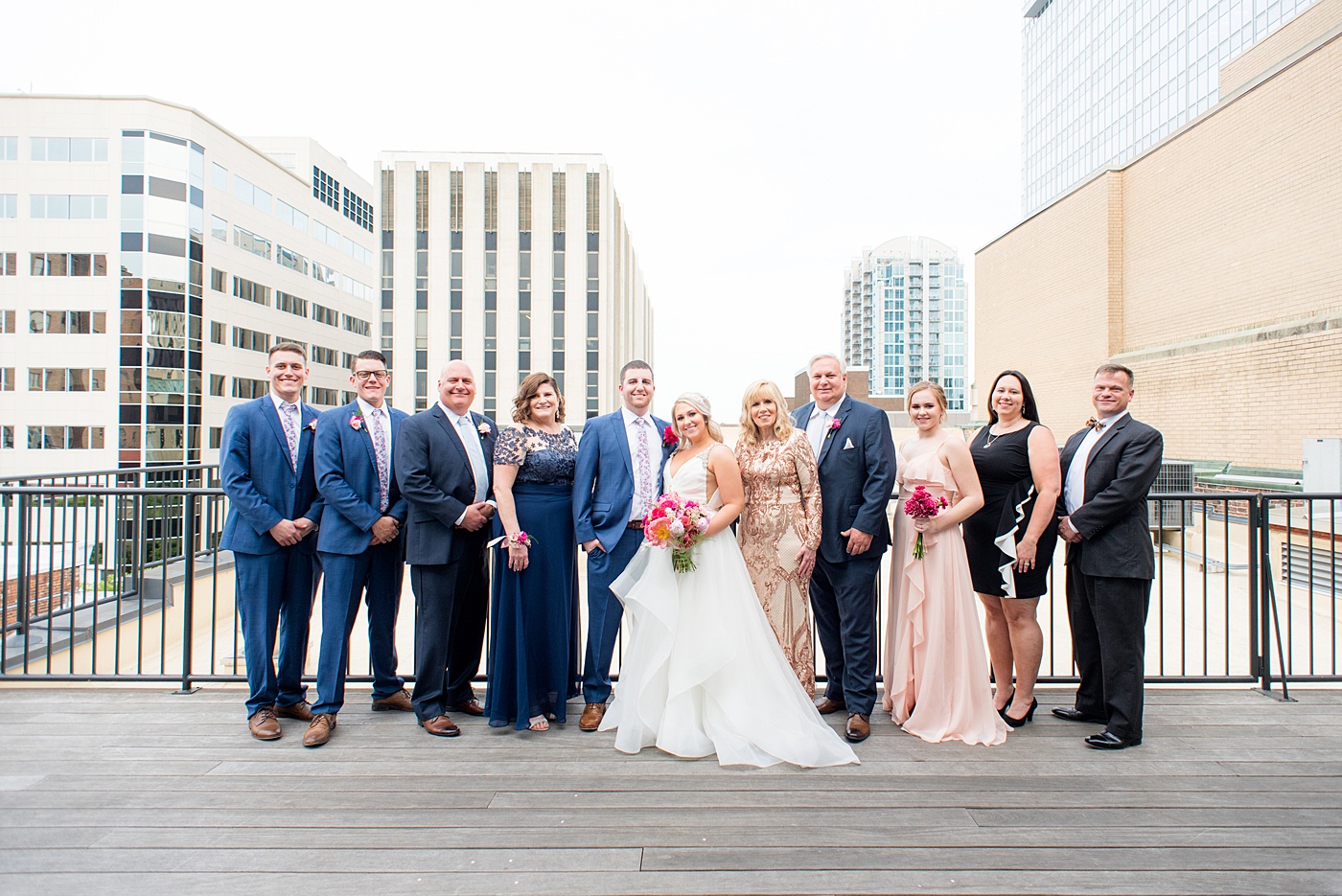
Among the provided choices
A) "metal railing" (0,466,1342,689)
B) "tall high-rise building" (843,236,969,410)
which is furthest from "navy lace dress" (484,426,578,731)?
"tall high-rise building" (843,236,969,410)

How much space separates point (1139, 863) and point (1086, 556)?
1683 mm

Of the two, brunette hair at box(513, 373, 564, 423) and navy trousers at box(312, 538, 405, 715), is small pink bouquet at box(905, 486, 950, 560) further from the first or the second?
navy trousers at box(312, 538, 405, 715)

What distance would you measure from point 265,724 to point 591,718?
5.69 feet

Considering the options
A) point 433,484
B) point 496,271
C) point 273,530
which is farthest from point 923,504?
point 496,271

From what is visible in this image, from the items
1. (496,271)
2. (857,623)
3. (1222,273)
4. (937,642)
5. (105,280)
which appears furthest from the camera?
(496,271)

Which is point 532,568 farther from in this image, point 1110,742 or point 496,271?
point 496,271

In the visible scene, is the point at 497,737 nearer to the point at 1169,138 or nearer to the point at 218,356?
the point at 1169,138

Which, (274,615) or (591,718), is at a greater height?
(274,615)

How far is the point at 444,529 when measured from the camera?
13.3 feet

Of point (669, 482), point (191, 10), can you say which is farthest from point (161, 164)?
point (669, 482)

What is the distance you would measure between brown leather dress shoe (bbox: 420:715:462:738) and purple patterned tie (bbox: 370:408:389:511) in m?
1.21

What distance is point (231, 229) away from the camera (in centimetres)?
6378

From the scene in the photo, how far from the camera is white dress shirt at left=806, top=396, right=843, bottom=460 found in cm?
425

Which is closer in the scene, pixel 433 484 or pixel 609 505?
pixel 433 484
